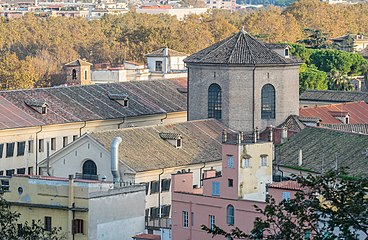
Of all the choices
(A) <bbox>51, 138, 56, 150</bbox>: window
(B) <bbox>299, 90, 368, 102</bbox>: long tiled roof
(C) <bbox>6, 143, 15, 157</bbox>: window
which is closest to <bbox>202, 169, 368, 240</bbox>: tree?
(C) <bbox>6, 143, 15, 157</bbox>: window

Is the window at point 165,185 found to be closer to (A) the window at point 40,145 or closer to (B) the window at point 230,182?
(B) the window at point 230,182

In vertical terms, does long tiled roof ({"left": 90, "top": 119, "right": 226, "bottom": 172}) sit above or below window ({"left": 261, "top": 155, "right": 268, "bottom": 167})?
above

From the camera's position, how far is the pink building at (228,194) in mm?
56781

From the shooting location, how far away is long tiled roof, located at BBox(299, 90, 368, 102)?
94.7 meters

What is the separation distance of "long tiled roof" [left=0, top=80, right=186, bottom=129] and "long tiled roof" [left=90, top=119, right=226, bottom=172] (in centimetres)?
693

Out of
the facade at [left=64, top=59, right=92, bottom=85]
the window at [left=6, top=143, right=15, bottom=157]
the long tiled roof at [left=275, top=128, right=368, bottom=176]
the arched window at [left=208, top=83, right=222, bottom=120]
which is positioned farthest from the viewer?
the facade at [left=64, top=59, right=92, bottom=85]

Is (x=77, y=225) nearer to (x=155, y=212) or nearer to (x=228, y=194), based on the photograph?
(x=228, y=194)

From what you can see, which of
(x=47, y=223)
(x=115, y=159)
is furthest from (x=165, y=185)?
(x=47, y=223)

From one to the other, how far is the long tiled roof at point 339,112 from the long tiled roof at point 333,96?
7.70 m

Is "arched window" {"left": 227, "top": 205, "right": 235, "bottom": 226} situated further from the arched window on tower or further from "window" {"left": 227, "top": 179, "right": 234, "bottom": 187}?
"window" {"left": 227, "top": 179, "right": 234, "bottom": 187}

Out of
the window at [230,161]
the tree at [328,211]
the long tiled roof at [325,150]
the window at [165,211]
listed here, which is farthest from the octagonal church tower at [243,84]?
the tree at [328,211]

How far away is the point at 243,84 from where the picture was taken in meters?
76.1

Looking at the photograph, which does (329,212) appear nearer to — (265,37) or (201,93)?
(201,93)

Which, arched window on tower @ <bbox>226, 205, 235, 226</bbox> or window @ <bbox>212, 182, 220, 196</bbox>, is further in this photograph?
window @ <bbox>212, 182, 220, 196</bbox>
